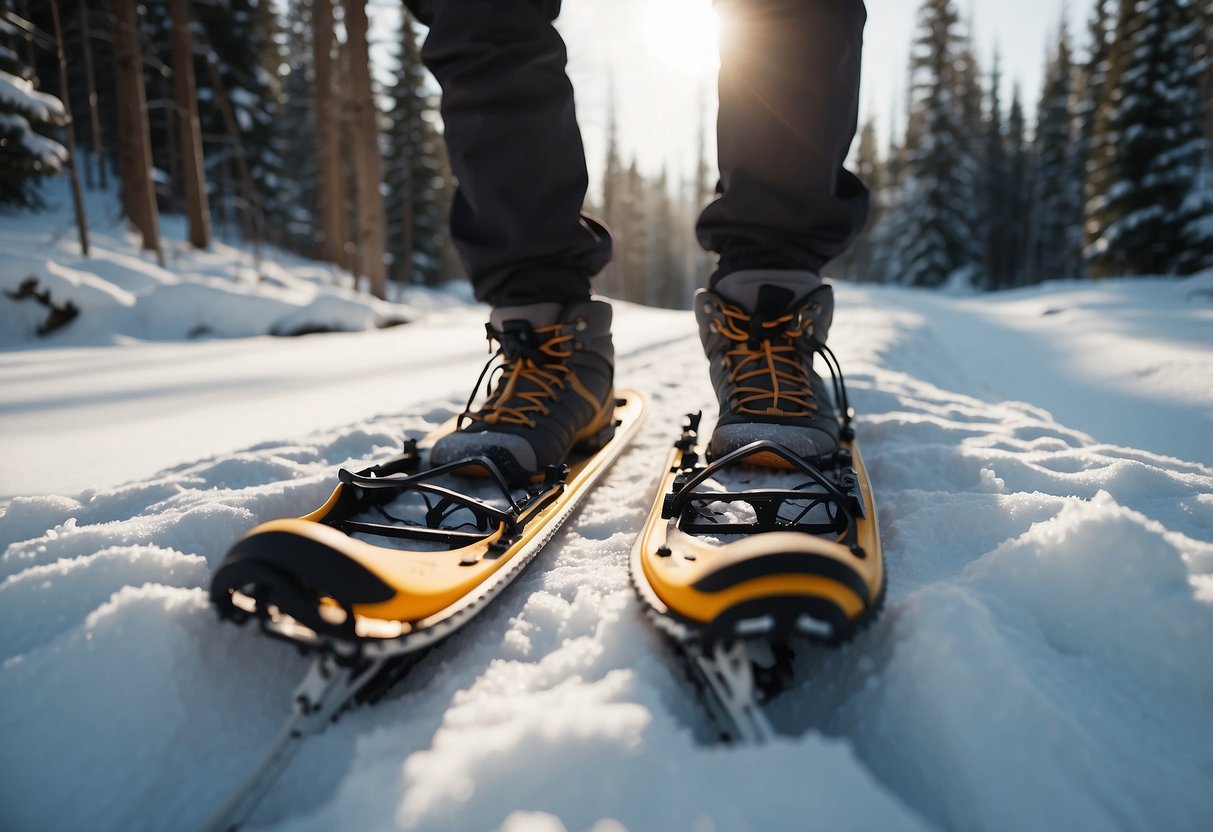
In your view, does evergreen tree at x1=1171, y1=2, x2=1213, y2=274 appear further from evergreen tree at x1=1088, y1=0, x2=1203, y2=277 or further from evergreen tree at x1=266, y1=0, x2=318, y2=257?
evergreen tree at x1=266, y1=0, x2=318, y2=257

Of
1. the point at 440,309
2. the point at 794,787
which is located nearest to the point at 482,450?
the point at 794,787

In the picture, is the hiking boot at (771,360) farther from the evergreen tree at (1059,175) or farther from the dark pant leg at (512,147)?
the evergreen tree at (1059,175)

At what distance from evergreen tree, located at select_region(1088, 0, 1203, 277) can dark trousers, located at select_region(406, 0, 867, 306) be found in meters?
16.2

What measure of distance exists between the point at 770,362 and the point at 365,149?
31.2 ft

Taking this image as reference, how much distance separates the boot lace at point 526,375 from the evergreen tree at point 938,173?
2299 cm

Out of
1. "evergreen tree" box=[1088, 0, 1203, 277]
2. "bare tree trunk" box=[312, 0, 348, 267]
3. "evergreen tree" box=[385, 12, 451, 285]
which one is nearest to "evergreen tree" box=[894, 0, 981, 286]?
"evergreen tree" box=[1088, 0, 1203, 277]

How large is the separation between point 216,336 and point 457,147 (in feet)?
17.0

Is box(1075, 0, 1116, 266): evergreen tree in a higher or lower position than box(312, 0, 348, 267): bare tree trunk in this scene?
higher

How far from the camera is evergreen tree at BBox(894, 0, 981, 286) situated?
20.2m

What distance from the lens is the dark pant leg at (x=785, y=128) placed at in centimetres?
134

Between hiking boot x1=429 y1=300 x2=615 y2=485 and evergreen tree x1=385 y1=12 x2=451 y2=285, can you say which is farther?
evergreen tree x1=385 y1=12 x2=451 y2=285

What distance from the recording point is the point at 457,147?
147 cm

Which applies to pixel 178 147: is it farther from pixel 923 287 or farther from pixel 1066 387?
pixel 923 287

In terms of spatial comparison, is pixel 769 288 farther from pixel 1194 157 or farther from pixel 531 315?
pixel 1194 157
